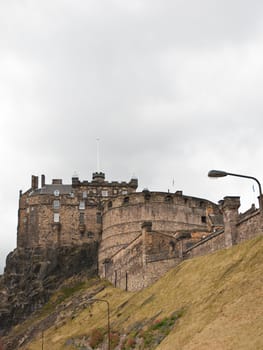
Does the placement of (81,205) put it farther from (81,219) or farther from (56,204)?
Result: (56,204)

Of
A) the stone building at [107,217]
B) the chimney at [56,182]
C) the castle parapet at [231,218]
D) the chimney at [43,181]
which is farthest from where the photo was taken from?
the chimney at [56,182]

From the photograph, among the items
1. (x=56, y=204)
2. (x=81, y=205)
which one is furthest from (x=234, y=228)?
(x=56, y=204)

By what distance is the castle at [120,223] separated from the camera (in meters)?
57.8

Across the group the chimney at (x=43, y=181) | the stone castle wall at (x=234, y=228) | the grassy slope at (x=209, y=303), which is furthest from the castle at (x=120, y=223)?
the stone castle wall at (x=234, y=228)

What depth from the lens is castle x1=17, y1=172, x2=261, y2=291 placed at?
57.8m

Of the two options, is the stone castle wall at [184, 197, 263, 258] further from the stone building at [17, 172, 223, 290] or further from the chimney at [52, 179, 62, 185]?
the chimney at [52, 179, 62, 185]

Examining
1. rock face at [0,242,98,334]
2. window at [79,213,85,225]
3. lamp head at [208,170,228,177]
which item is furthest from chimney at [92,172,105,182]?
lamp head at [208,170,228,177]

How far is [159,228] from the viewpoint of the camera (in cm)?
7788

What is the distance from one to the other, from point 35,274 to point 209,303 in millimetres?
51179

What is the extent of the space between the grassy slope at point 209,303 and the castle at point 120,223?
5.43 m

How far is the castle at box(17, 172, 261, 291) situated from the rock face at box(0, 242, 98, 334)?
1.57 m

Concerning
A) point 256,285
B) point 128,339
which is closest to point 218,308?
point 256,285

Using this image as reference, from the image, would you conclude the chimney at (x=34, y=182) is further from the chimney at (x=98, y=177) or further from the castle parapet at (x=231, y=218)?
the castle parapet at (x=231, y=218)

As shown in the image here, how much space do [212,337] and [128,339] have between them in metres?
13.3
